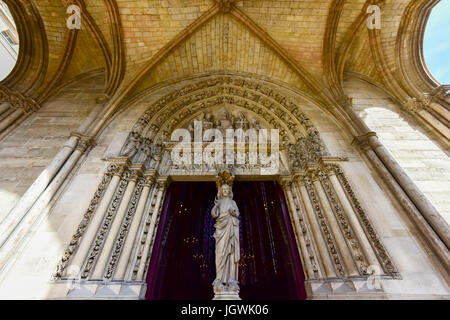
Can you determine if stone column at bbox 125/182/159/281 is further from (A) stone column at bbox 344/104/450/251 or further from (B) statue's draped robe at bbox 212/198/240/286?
(A) stone column at bbox 344/104/450/251

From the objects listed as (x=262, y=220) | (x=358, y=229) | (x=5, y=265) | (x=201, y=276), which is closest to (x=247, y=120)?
(x=262, y=220)

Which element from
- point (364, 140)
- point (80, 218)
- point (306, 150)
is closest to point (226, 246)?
point (80, 218)

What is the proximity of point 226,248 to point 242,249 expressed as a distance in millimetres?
1898

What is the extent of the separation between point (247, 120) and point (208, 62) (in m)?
2.30

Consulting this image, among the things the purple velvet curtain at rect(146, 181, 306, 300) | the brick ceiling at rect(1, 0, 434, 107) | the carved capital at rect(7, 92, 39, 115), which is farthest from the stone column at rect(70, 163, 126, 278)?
the carved capital at rect(7, 92, 39, 115)

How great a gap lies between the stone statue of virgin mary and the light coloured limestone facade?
117cm

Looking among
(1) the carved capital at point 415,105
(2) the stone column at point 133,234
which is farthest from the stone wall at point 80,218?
(1) the carved capital at point 415,105

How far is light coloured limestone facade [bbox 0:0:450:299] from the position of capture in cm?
288

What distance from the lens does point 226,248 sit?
2990 mm

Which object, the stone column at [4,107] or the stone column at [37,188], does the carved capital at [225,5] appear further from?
the stone column at [4,107]

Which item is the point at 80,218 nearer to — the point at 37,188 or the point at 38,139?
the point at 37,188
